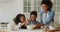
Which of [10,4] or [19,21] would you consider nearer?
[19,21]

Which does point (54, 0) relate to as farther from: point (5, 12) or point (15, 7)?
point (5, 12)

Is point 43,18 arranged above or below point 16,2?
below

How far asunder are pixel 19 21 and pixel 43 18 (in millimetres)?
554

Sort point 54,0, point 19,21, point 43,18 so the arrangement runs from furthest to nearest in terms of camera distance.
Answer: point 54,0, point 43,18, point 19,21

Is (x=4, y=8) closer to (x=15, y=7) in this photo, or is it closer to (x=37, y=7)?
(x=15, y=7)

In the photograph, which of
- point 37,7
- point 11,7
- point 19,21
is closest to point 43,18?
point 19,21

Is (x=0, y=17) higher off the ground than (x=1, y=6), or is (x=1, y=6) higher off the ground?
(x=1, y=6)

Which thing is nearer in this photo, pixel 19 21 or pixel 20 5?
pixel 19 21

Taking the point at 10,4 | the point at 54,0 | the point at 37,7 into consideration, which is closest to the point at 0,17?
the point at 10,4

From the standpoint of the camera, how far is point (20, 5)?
4.51m

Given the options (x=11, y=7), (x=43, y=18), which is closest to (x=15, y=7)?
(x=11, y=7)

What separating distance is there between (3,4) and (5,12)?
0.25m

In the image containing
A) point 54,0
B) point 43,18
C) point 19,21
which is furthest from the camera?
point 54,0

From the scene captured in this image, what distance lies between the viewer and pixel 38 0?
176 inches
